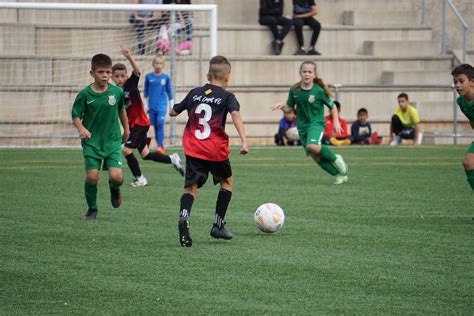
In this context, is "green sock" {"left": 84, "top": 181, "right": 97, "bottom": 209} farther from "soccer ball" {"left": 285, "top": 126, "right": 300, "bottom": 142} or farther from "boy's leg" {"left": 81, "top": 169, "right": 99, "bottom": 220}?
"soccer ball" {"left": 285, "top": 126, "right": 300, "bottom": 142}

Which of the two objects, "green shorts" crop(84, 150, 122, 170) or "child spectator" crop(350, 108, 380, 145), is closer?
"green shorts" crop(84, 150, 122, 170)

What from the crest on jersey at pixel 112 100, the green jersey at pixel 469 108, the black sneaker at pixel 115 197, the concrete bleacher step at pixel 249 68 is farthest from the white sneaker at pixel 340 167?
the concrete bleacher step at pixel 249 68

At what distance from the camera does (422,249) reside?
9.19m

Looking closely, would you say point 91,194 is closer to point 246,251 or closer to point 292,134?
point 246,251

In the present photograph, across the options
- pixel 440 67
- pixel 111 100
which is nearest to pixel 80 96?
pixel 111 100

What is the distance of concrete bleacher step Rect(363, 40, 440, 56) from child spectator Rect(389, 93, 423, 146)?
324cm

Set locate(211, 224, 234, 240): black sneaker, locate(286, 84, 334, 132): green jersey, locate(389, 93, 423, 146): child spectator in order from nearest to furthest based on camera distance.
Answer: locate(211, 224, 234, 240): black sneaker, locate(286, 84, 334, 132): green jersey, locate(389, 93, 423, 146): child spectator

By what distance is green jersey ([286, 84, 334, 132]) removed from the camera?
16.2m

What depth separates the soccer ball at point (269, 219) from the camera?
10.2 metres

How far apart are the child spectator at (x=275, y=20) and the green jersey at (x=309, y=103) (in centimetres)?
1124

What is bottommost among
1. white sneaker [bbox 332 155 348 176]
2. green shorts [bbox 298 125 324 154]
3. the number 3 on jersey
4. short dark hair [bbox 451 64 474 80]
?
white sneaker [bbox 332 155 348 176]

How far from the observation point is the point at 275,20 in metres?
27.7

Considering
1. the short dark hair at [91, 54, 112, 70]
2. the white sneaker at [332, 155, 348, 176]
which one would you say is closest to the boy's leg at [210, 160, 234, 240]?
the short dark hair at [91, 54, 112, 70]

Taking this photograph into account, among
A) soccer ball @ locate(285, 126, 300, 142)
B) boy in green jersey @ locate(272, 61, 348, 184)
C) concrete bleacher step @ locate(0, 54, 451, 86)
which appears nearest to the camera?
boy in green jersey @ locate(272, 61, 348, 184)
